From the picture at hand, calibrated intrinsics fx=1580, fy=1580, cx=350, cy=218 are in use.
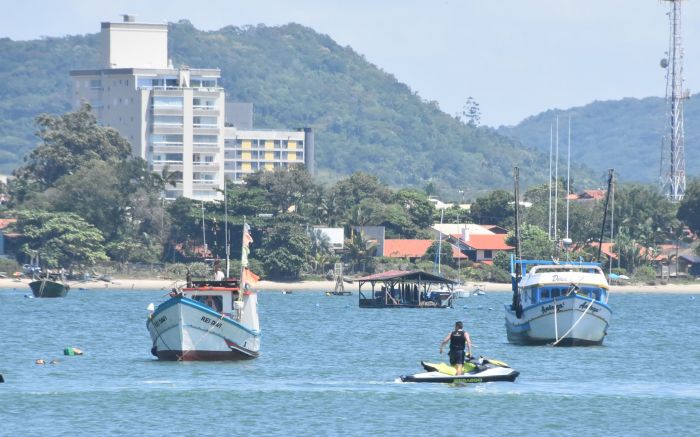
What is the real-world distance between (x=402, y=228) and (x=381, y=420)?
5333 inches

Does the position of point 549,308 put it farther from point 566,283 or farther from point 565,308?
point 566,283

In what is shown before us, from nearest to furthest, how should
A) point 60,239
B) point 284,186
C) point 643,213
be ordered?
point 60,239 < point 284,186 < point 643,213

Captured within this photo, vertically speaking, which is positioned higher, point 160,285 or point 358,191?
point 358,191

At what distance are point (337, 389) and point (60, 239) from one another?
350 ft

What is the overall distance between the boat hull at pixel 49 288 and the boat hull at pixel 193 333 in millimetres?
80050

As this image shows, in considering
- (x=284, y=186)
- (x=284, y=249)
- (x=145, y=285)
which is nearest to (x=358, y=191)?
(x=284, y=186)

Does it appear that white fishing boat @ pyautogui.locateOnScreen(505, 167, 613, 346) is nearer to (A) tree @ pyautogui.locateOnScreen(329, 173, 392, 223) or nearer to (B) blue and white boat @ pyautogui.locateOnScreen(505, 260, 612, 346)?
(B) blue and white boat @ pyautogui.locateOnScreen(505, 260, 612, 346)

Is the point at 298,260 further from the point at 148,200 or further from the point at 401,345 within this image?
the point at 401,345

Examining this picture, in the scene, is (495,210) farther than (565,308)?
Yes

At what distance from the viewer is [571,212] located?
595 ft

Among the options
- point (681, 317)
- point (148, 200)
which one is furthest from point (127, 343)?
point (148, 200)

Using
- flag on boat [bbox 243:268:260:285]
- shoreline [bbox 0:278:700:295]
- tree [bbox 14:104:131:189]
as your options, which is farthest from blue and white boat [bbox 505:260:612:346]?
tree [bbox 14:104:131:189]

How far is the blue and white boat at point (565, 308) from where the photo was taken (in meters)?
75.5

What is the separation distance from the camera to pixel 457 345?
5659 cm
